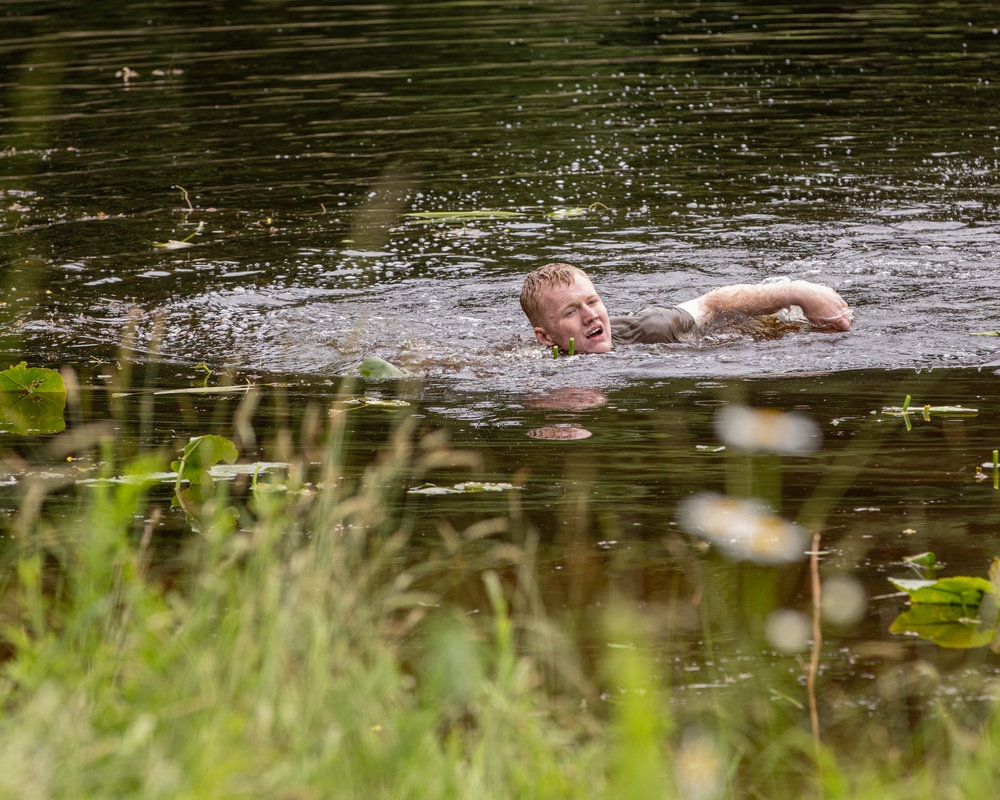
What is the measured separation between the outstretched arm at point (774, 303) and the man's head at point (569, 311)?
2.33ft

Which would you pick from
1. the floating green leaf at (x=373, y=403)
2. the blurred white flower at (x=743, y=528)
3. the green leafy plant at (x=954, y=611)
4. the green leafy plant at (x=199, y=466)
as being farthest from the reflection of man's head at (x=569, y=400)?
the green leafy plant at (x=954, y=611)

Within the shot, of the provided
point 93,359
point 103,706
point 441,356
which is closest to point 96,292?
point 93,359

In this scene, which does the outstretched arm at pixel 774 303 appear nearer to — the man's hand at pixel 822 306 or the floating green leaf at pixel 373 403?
the man's hand at pixel 822 306

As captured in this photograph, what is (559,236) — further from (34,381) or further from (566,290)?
(34,381)

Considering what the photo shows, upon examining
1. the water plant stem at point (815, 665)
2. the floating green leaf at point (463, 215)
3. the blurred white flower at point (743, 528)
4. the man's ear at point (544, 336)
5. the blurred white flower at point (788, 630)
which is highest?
the water plant stem at point (815, 665)

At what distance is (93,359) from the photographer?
8.05 meters

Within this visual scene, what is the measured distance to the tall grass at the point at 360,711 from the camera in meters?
2.58

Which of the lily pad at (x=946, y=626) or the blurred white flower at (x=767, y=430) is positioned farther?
the blurred white flower at (x=767, y=430)

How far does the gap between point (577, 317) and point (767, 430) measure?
232 centimetres

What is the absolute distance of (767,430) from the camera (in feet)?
19.9

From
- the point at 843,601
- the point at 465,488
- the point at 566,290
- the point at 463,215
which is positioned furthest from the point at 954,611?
the point at 463,215

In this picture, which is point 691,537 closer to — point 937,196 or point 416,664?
point 416,664

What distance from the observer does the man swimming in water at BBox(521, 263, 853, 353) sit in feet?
26.8

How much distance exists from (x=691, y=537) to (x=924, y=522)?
834 millimetres
